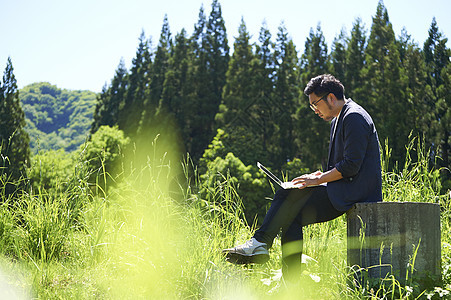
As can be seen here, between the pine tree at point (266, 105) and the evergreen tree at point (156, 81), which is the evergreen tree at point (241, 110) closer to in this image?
the pine tree at point (266, 105)

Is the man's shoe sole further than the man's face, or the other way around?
the man's face

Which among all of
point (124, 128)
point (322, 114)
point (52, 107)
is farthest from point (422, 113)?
point (52, 107)

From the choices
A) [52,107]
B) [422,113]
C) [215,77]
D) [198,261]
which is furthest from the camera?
[52,107]

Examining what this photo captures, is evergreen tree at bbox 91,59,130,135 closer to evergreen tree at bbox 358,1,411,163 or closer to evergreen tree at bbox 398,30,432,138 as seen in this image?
evergreen tree at bbox 358,1,411,163

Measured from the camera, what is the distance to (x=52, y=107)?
79.6 meters

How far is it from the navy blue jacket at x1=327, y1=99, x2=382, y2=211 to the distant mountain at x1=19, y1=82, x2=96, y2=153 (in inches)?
2618

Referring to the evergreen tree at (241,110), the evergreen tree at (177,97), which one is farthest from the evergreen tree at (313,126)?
the evergreen tree at (177,97)

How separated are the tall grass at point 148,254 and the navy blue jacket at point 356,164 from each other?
0.43 m

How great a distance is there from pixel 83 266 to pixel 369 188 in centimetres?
192

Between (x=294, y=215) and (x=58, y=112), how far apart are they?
266ft

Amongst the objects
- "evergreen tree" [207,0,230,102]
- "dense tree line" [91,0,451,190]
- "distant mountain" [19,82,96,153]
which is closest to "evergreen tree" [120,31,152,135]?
"dense tree line" [91,0,451,190]

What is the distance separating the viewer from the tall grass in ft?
8.95

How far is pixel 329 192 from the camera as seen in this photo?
278 centimetres

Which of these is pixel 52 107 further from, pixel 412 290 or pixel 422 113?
pixel 412 290
